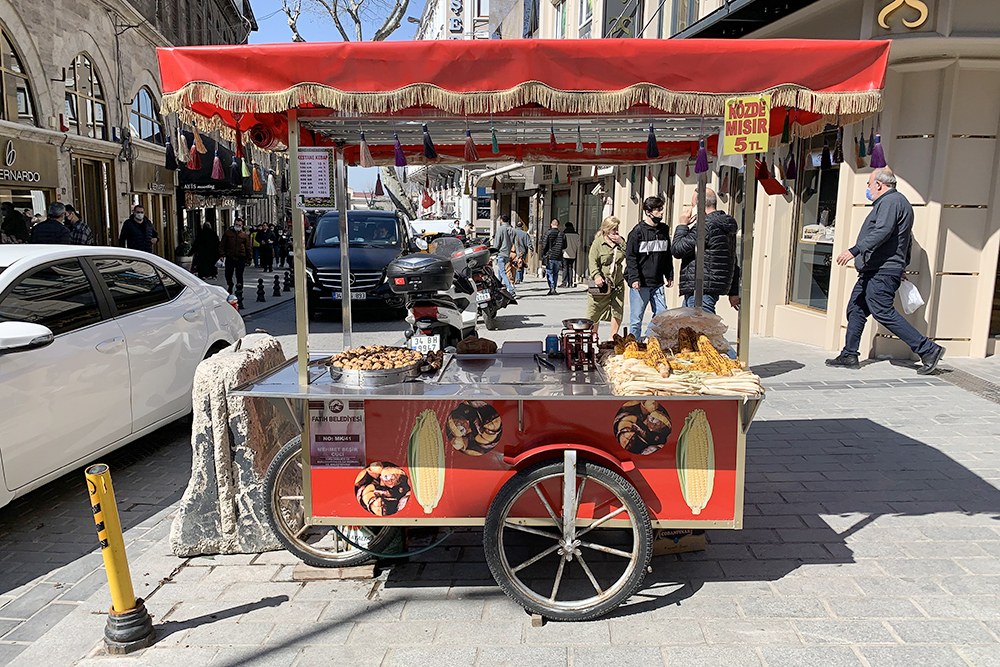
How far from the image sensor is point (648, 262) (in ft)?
26.2

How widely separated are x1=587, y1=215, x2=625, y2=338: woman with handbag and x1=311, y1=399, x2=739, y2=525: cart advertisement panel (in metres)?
5.13

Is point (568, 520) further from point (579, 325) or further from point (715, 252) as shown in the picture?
point (715, 252)

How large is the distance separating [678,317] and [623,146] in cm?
161

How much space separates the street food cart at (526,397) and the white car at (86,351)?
1.56 meters

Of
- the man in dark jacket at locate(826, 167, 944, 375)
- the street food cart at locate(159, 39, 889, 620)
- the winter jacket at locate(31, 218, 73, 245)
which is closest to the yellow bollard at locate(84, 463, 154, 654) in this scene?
the street food cart at locate(159, 39, 889, 620)

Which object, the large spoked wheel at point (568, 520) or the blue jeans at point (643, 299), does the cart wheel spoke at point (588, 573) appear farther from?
the blue jeans at point (643, 299)

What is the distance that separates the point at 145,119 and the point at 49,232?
15011mm

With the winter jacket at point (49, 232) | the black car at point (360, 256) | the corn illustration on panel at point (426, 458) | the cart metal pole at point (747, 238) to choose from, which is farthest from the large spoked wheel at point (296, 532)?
the winter jacket at point (49, 232)

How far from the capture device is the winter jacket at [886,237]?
786 centimetres

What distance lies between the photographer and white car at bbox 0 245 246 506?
425cm

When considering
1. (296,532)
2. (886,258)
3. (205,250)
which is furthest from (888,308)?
(205,250)

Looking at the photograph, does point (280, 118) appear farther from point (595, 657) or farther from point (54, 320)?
point (595, 657)

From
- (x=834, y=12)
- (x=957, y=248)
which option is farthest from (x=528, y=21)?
(x=957, y=248)

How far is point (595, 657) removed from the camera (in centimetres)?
318
